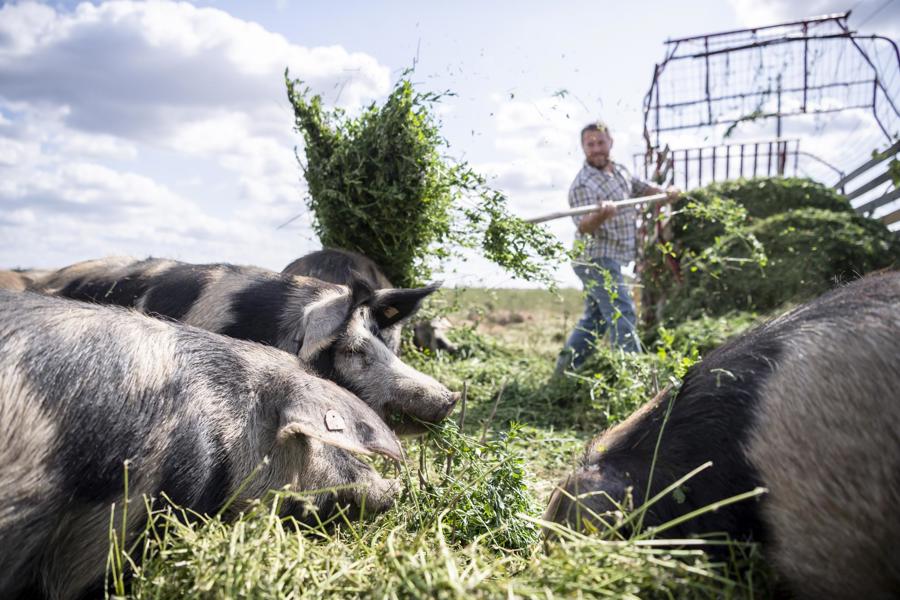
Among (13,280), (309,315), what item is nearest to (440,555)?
(309,315)

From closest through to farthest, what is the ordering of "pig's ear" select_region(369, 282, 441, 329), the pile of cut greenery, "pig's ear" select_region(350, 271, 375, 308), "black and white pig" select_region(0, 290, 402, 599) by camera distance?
"black and white pig" select_region(0, 290, 402, 599) < "pig's ear" select_region(350, 271, 375, 308) < "pig's ear" select_region(369, 282, 441, 329) < the pile of cut greenery

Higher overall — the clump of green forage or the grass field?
the clump of green forage

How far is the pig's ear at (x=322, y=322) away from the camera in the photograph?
3.84m

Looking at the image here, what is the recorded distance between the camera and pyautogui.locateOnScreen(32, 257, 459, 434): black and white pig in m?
3.67

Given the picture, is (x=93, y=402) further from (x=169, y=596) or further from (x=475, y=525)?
(x=475, y=525)

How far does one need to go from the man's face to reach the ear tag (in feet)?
Result: 16.9

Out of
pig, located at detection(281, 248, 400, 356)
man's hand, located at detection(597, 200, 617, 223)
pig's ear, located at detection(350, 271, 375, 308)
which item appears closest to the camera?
pig's ear, located at detection(350, 271, 375, 308)

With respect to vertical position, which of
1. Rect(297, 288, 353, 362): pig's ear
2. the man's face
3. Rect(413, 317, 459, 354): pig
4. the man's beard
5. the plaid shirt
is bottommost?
Rect(413, 317, 459, 354): pig

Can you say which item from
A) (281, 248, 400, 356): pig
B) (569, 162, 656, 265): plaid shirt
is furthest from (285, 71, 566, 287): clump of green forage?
(569, 162, 656, 265): plaid shirt

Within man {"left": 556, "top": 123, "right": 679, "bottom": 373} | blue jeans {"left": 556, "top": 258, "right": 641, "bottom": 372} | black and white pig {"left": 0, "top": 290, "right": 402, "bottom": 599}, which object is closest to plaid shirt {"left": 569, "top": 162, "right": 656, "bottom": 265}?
man {"left": 556, "top": 123, "right": 679, "bottom": 373}

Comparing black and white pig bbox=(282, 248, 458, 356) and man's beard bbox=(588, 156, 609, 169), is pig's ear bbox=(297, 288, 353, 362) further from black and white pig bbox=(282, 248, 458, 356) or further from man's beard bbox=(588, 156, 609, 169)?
man's beard bbox=(588, 156, 609, 169)

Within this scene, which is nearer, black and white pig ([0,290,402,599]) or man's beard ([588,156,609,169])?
black and white pig ([0,290,402,599])

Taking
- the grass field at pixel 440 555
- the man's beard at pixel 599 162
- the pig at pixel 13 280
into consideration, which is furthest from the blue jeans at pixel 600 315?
the pig at pixel 13 280

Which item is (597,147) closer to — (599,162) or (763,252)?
(599,162)
